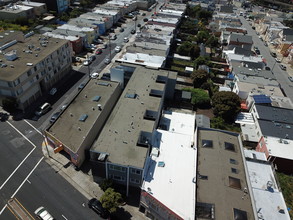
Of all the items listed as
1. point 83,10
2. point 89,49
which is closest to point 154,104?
point 89,49

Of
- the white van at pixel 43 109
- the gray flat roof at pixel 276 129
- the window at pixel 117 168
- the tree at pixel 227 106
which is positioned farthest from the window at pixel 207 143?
the white van at pixel 43 109

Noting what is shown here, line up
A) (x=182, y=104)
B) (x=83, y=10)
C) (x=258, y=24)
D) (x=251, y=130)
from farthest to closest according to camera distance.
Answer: (x=258, y=24) < (x=83, y=10) < (x=182, y=104) < (x=251, y=130)

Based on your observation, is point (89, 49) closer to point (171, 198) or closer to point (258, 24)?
point (171, 198)

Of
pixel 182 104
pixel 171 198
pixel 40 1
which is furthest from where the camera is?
pixel 40 1

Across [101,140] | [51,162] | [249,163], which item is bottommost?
[51,162]

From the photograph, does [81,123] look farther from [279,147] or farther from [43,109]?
[279,147]

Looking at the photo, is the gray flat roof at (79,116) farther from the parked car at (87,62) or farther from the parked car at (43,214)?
the parked car at (87,62)

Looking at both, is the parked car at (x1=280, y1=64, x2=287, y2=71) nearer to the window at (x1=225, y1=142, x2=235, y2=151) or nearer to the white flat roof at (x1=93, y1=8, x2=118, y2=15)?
the window at (x1=225, y1=142, x2=235, y2=151)
